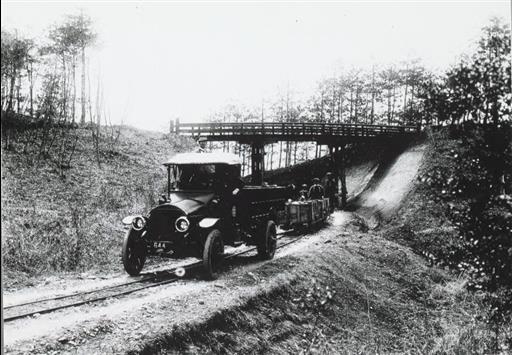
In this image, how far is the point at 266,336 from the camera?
27.7ft

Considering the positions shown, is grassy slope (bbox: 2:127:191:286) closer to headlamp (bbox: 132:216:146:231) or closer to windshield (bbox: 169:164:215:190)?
headlamp (bbox: 132:216:146:231)

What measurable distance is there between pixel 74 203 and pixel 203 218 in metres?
8.69

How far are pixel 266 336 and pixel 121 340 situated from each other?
2948 mm

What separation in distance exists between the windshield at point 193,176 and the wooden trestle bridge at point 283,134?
38.9 ft

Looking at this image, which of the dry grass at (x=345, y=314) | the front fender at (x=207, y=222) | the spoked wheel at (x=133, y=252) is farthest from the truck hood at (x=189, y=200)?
the dry grass at (x=345, y=314)

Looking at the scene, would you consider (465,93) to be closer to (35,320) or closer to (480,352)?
(480,352)

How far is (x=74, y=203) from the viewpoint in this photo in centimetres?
1694

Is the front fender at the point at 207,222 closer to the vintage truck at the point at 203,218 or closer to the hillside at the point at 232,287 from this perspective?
the vintage truck at the point at 203,218

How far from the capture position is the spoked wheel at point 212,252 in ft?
31.5

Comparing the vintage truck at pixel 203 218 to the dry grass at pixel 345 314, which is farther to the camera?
the vintage truck at pixel 203 218

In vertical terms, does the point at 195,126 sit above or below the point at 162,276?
above

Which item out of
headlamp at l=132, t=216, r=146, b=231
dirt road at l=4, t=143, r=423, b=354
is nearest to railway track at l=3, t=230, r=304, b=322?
dirt road at l=4, t=143, r=423, b=354


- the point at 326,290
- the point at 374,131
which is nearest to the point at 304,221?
the point at 326,290

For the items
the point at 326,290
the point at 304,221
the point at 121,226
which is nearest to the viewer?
the point at 326,290
